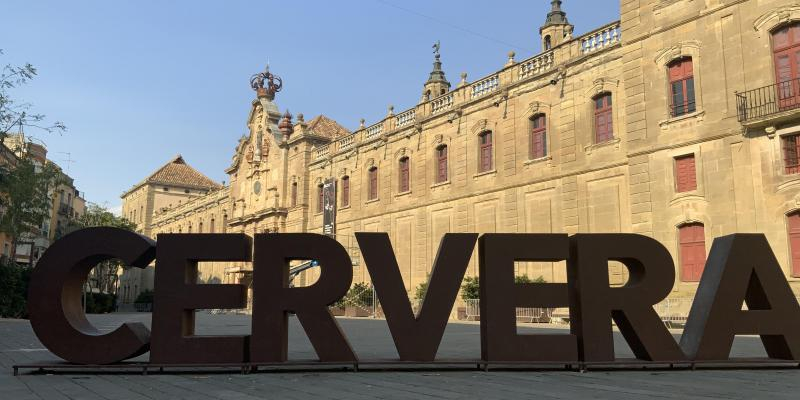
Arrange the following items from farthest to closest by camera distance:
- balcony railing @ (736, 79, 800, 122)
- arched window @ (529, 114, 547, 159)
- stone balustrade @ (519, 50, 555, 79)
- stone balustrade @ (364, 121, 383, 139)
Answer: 1. stone balustrade @ (364, 121, 383, 139)
2. arched window @ (529, 114, 547, 159)
3. stone balustrade @ (519, 50, 555, 79)
4. balcony railing @ (736, 79, 800, 122)

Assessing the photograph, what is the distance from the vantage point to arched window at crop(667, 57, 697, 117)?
19625 millimetres

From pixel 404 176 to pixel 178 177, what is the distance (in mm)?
48856

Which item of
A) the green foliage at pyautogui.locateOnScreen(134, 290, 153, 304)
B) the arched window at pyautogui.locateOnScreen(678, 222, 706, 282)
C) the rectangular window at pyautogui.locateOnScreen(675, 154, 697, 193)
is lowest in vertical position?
the green foliage at pyautogui.locateOnScreen(134, 290, 153, 304)

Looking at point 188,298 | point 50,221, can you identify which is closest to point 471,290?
point 188,298

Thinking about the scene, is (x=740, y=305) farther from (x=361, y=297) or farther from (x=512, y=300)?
(x=361, y=297)

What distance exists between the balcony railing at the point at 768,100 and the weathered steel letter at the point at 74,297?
654 inches

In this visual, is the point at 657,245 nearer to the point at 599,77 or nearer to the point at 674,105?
the point at 674,105

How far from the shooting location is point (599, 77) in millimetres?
22641

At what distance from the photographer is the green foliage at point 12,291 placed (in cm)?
2684

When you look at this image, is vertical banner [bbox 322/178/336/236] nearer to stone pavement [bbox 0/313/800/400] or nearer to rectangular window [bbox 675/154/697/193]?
rectangular window [bbox 675/154/697/193]

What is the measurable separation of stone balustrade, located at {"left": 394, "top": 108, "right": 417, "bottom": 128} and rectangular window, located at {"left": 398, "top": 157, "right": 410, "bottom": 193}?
6.36 ft

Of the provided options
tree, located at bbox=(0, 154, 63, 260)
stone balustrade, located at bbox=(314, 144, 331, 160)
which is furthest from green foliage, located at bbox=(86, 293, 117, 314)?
stone balustrade, located at bbox=(314, 144, 331, 160)

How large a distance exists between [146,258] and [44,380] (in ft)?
6.11

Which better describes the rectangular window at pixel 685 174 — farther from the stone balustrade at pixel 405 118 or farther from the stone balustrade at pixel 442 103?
the stone balustrade at pixel 405 118
